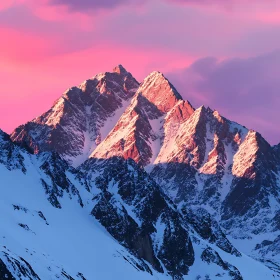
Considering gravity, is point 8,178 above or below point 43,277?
above

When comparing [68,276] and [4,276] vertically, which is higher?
[68,276]

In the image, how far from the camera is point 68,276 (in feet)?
477

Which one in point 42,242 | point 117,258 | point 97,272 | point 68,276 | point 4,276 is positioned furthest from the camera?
point 117,258

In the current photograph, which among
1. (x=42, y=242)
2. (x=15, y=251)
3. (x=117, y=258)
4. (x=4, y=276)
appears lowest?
(x=4, y=276)

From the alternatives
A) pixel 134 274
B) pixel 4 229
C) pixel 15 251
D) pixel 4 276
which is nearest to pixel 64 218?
pixel 134 274

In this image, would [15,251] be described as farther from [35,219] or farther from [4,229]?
[35,219]

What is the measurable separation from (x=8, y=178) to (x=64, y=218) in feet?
56.4

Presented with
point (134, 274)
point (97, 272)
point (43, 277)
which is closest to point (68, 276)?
point (43, 277)

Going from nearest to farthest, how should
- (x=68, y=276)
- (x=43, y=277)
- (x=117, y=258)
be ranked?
(x=43, y=277) → (x=68, y=276) → (x=117, y=258)

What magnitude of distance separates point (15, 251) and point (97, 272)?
141 ft

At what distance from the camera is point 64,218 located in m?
199

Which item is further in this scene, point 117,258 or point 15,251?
point 117,258

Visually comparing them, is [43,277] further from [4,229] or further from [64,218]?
[64,218]

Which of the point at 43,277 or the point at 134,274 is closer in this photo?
the point at 43,277
